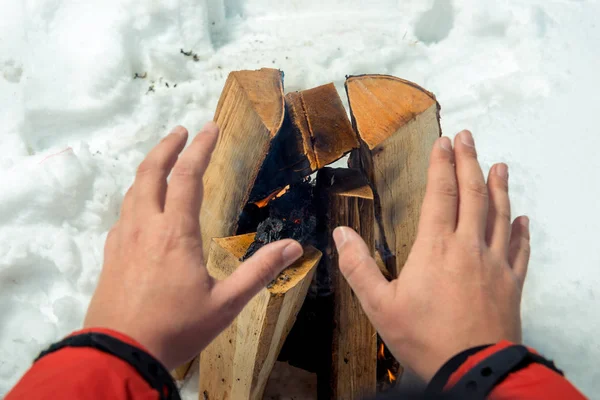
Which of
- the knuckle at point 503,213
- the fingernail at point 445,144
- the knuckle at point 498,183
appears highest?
the fingernail at point 445,144

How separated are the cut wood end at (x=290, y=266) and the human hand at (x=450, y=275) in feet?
0.78

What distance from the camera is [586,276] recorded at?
2082 mm

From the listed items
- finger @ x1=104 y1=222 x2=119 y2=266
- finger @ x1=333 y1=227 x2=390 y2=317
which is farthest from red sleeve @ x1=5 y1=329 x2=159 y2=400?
finger @ x1=333 y1=227 x2=390 y2=317

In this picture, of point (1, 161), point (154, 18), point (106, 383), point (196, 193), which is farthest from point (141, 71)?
point (106, 383)

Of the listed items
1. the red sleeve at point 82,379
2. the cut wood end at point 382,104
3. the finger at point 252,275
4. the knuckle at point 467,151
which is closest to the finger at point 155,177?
the finger at point 252,275

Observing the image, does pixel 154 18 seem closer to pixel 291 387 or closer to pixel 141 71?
pixel 141 71

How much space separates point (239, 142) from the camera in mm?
1630

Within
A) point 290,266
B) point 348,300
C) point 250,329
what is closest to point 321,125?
point 290,266

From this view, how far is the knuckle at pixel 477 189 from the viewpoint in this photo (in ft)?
3.85

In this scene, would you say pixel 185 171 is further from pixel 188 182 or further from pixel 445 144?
pixel 445 144

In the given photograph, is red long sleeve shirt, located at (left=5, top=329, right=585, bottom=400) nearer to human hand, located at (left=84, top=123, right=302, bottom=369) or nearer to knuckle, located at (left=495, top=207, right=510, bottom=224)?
human hand, located at (left=84, top=123, right=302, bottom=369)

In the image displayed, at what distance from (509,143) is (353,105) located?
1.28 metres

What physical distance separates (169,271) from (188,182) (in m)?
0.21

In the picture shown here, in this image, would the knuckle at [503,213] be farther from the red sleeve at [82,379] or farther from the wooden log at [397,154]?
the red sleeve at [82,379]
